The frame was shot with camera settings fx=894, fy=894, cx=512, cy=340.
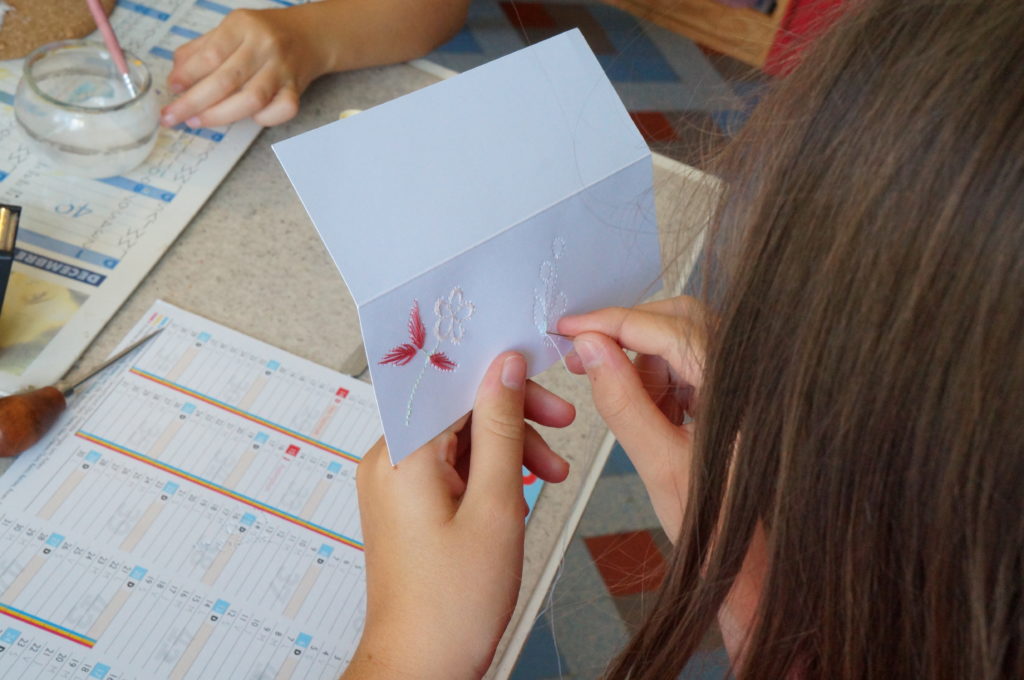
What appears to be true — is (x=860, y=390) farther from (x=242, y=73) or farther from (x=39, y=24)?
(x=39, y=24)

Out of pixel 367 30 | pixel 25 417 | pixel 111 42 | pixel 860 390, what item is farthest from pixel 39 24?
pixel 860 390

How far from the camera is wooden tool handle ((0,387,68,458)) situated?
62 cm

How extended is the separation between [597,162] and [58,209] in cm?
48

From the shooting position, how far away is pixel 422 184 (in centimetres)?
52

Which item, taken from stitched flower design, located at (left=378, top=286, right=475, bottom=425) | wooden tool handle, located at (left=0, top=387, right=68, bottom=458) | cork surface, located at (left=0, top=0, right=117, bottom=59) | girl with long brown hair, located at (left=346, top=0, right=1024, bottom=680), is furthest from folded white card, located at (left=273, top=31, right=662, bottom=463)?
cork surface, located at (left=0, top=0, right=117, bottom=59)

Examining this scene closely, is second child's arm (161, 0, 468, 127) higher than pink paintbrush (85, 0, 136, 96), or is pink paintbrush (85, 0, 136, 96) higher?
second child's arm (161, 0, 468, 127)

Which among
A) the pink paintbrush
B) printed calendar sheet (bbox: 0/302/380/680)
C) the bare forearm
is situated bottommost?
printed calendar sheet (bbox: 0/302/380/680)

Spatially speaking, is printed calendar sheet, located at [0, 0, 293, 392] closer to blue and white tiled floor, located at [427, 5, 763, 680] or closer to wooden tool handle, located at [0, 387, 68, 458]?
wooden tool handle, located at [0, 387, 68, 458]

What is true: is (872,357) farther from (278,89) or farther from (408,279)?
(278,89)

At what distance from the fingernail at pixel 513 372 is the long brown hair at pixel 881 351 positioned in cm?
16

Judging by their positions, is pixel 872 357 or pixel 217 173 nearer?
pixel 872 357

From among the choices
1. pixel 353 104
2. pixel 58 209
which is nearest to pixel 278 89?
pixel 353 104

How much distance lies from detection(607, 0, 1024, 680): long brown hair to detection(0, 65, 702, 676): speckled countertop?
0.23 m

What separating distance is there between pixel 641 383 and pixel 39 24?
71 cm
